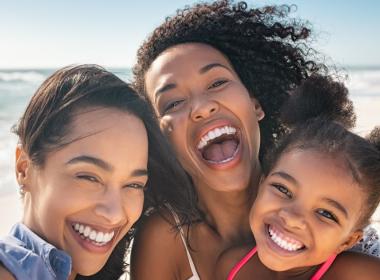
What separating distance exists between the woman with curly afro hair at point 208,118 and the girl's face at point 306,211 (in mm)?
321

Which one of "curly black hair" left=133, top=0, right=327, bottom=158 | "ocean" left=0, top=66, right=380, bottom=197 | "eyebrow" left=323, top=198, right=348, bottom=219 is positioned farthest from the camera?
"ocean" left=0, top=66, right=380, bottom=197

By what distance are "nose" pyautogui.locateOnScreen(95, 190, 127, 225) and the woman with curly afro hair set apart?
0.68 m

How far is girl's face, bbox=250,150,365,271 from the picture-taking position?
2.40m

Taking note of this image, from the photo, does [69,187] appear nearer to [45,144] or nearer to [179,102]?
[45,144]

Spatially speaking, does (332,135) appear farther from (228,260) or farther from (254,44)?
(254,44)

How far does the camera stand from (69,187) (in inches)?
84.4

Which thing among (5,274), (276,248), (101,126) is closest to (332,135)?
(276,248)

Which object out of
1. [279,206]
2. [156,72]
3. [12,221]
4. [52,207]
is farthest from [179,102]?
[12,221]

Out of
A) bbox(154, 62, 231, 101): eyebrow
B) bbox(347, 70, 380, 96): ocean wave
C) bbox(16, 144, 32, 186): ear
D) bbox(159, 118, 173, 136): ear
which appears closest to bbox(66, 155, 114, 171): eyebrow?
bbox(16, 144, 32, 186): ear

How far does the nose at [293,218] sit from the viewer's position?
2396 millimetres

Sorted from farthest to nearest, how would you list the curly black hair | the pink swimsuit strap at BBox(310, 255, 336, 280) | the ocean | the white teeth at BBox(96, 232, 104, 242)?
the ocean < the curly black hair < the pink swimsuit strap at BBox(310, 255, 336, 280) < the white teeth at BBox(96, 232, 104, 242)

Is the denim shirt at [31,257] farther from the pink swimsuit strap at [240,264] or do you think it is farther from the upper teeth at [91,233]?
the pink swimsuit strap at [240,264]

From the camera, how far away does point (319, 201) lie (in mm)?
2406

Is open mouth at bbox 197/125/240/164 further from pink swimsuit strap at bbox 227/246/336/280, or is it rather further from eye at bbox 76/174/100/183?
eye at bbox 76/174/100/183
